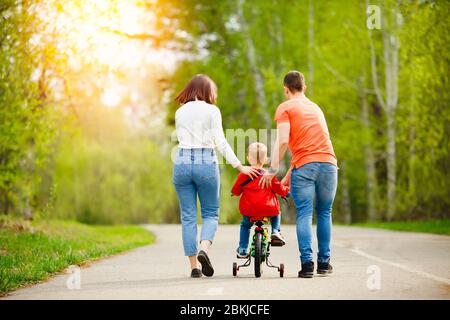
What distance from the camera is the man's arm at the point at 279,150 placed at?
8.03 m

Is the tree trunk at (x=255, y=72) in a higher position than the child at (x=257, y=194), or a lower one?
higher

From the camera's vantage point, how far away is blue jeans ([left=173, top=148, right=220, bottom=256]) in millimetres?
8000

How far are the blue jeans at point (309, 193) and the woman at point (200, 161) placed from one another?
487 mm

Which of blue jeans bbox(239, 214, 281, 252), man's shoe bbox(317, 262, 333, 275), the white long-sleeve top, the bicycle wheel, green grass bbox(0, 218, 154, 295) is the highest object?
the white long-sleeve top

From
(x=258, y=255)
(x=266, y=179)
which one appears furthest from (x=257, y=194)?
(x=258, y=255)

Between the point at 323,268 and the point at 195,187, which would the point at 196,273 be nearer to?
the point at 195,187

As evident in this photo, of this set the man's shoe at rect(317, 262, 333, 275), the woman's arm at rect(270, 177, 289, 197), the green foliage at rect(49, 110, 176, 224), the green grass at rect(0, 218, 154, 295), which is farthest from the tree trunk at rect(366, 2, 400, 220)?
the woman's arm at rect(270, 177, 289, 197)

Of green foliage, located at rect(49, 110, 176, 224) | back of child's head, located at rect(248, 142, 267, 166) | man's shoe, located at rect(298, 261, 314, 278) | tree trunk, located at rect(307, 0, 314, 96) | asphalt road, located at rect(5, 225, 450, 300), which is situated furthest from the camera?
tree trunk, located at rect(307, 0, 314, 96)

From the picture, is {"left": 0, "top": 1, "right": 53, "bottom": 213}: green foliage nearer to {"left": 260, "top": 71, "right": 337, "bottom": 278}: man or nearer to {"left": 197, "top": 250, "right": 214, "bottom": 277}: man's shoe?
{"left": 260, "top": 71, "right": 337, "bottom": 278}: man

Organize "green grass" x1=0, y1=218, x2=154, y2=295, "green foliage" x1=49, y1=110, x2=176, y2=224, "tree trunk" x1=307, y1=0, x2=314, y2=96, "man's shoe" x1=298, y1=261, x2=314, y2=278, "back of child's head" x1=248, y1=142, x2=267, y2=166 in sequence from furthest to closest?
1. "tree trunk" x1=307, y1=0, x2=314, y2=96
2. "green foliage" x1=49, y1=110, x2=176, y2=224
3. "back of child's head" x1=248, y1=142, x2=267, y2=166
4. "green grass" x1=0, y1=218, x2=154, y2=295
5. "man's shoe" x1=298, y1=261, x2=314, y2=278

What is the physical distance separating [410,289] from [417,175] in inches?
601

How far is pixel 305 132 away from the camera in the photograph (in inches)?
319

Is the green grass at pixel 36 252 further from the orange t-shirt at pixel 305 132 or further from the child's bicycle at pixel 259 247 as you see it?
the orange t-shirt at pixel 305 132

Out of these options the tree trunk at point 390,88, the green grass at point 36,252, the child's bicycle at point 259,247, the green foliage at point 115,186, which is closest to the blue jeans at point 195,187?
the child's bicycle at point 259,247
